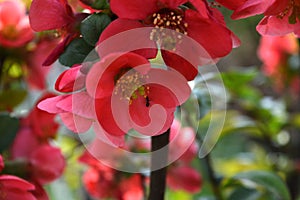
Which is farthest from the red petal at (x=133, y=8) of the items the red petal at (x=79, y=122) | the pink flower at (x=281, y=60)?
the pink flower at (x=281, y=60)

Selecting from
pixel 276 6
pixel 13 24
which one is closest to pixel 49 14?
pixel 276 6

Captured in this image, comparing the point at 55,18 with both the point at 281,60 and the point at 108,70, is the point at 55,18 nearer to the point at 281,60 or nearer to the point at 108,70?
the point at 108,70

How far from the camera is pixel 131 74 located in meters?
0.57

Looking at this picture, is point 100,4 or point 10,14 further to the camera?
point 10,14

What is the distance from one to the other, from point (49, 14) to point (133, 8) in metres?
0.10

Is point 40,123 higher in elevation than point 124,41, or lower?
lower

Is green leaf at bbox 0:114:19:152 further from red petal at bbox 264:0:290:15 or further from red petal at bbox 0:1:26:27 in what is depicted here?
red petal at bbox 264:0:290:15

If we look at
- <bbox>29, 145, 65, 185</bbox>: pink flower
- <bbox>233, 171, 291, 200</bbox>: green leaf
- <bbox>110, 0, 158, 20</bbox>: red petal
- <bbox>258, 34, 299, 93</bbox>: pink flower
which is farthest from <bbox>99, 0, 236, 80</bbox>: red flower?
<bbox>258, 34, 299, 93</bbox>: pink flower

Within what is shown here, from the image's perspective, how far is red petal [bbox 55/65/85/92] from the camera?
0.55m

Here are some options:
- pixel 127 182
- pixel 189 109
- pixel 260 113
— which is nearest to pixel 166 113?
pixel 189 109

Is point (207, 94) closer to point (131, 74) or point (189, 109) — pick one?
point (189, 109)

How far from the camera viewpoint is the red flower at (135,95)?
0.55m

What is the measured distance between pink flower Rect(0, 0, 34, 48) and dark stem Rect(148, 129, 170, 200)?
43 cm

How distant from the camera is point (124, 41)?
21.5 inches
